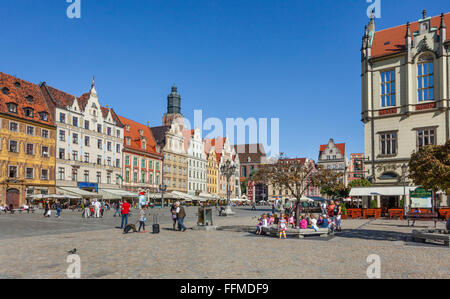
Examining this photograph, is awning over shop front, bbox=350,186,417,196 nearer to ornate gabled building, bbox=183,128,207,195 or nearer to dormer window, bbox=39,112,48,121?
dormer window, bbox=39,112,48,121

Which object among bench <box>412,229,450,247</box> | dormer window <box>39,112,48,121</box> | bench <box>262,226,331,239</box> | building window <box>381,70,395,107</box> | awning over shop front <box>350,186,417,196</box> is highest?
building window <box>381,70,395,107</box>

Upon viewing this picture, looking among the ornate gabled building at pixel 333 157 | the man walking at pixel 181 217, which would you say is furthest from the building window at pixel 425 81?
the ornate gabled building at pixel 333 157

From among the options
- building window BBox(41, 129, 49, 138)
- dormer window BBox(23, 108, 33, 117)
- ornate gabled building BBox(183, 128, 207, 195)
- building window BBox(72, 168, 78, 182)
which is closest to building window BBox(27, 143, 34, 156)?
building window BBox(41, 129, 49, 138)

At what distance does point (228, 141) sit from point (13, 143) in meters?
67.7

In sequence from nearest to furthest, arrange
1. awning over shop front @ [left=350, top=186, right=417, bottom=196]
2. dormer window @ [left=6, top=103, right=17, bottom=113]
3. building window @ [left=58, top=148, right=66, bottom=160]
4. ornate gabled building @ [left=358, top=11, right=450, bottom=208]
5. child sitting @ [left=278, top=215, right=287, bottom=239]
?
child sitting @ [left=278, top=215, right=287, bottom=239], awning over shop front @ [left=350, top=186, right=417, bottom=196], ornate gabled building @ [left=358, top=11, right=450, bottom=208], dormer window @ [left=6, top=103, right=17, bottom=113], building window @ [left=58, top=148, right=66, bottom=160]

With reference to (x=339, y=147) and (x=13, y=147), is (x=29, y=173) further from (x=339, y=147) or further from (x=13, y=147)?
(x=339, y=147)

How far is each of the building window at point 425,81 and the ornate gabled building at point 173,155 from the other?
48.6 m

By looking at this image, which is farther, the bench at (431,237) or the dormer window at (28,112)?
the dormer window at (28,112)

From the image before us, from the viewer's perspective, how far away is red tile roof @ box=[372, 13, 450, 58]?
40.4m

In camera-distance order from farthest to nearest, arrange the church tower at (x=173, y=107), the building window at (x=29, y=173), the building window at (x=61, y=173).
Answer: the church tower at (x=173, y=107) → the building window at (x=61, y=173) → the building window at (x=29, y=173)

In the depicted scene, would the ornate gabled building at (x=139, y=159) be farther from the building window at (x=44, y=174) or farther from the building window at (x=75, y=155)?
the building window at (x=44, y=174)

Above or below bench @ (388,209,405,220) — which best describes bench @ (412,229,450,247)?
above

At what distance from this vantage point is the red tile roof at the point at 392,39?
40422 mm
